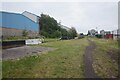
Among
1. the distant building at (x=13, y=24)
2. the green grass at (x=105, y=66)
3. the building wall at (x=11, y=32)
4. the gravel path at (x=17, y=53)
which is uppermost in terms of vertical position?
the distant building at (x=13, y=24)

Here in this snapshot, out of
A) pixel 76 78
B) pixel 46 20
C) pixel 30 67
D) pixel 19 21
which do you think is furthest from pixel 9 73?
pixel 46 20

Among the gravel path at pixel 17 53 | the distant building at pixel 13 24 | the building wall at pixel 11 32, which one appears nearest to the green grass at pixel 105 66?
the gravel path at pixel 17 53

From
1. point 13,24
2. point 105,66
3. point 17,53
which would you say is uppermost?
point 13,24

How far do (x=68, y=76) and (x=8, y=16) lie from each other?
45.3m

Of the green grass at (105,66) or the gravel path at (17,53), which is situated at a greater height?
the gravel path at (17,53)

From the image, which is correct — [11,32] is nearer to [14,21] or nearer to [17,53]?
[14,21]

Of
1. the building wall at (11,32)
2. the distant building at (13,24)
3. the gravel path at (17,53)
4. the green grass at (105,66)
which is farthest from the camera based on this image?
the distant building at (13,24)

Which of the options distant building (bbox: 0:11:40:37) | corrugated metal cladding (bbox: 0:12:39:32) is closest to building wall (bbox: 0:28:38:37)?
distant building (bbox: 0:11:40:37)

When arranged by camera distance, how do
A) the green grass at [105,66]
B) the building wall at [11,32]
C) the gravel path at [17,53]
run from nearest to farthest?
the green grass at [105,66]
the gravel path at [17,53]
the building wall at [11,32]

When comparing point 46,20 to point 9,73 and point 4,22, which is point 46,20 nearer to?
point 4,22

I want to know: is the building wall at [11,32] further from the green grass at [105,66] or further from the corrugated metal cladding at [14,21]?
the green grass at [105,66]

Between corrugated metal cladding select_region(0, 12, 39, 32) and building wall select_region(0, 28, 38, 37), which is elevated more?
corrugated metal cladding select_region(0, 12, 39, 32)

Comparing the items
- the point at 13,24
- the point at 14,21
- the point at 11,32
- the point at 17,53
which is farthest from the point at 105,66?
the point at 14,21

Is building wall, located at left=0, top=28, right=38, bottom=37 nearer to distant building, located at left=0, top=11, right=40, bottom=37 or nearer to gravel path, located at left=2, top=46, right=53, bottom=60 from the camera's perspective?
distant building, located at left=0, top=11, right=40, bottom=37
